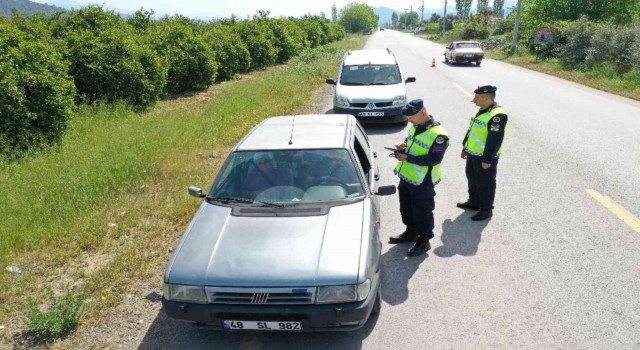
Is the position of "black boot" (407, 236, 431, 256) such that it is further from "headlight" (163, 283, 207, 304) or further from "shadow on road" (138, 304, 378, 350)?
"headlight" (163, 283, 207, 304)

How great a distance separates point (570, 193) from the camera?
6418 millimetres

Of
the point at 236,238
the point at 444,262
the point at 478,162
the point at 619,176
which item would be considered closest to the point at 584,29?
the point at 619,176

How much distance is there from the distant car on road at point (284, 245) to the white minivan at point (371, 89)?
226 inches

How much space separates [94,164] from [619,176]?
8.68m

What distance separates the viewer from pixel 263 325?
10.5 feet

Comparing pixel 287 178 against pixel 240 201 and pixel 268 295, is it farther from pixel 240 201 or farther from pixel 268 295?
pixel 268 295

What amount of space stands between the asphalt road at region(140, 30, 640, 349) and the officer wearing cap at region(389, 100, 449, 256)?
37 cm

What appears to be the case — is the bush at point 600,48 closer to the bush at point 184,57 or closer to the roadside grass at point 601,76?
the roadside grass at point 601,76

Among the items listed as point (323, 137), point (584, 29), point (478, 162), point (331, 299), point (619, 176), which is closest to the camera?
point (331, 299)

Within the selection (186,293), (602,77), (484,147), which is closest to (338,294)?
(186,293)

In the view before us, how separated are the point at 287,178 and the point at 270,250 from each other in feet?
3.39

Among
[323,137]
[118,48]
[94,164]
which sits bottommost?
[94,164]

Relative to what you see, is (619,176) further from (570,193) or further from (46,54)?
(46,54)

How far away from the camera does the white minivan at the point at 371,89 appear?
404 inches
